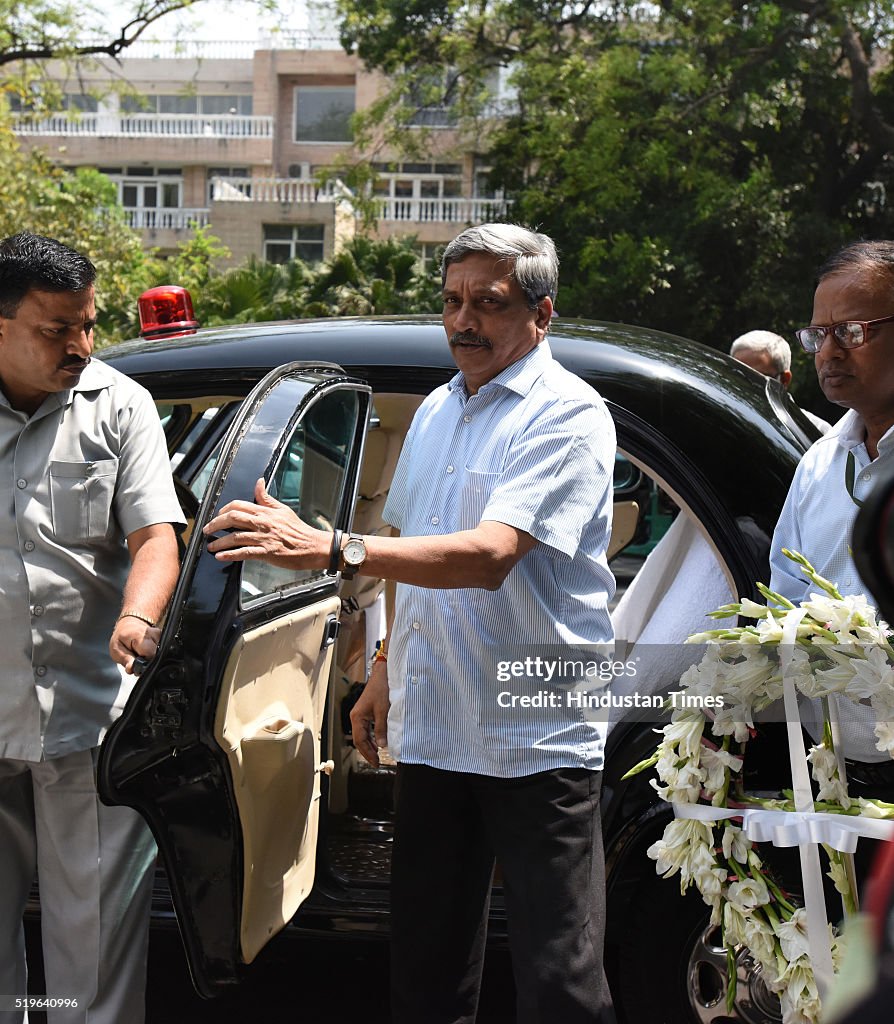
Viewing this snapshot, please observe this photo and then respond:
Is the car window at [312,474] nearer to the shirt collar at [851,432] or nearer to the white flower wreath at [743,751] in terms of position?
the white flower wreath at [743,751]

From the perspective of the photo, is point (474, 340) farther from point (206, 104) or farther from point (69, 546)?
point (206, 104)

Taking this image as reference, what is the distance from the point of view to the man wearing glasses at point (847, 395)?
2.22 m

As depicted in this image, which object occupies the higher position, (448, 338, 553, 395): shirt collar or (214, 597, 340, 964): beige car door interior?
(448, 338, 553, 395): shirt collar

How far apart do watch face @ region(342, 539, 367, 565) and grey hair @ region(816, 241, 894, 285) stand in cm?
100

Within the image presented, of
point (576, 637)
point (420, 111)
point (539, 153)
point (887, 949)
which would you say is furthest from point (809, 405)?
point (887, 949)

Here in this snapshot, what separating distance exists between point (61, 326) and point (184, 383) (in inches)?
26.7

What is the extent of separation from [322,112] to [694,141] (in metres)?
25.2

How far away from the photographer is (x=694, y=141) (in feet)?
48.9

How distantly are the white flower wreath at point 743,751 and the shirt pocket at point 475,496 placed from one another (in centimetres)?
55

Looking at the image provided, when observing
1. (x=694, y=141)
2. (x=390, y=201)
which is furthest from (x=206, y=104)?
(x=694, y=141)

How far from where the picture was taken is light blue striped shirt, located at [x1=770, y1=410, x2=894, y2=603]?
2205mm

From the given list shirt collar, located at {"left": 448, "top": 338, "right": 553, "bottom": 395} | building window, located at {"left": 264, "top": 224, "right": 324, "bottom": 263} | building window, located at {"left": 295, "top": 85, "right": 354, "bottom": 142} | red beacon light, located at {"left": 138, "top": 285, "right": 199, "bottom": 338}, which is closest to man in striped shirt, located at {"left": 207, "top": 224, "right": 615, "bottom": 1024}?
shirt collar, located at {"left": 448, "top": 338, "right": 553, "bottom": 395}

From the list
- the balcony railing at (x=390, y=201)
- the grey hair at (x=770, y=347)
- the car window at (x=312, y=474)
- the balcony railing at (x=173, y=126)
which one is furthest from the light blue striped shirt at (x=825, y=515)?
the balcony railing at (x=173, y=126)

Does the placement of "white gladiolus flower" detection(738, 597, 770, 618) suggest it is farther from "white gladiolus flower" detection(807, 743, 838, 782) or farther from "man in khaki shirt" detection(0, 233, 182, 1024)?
"man in khaki shirt" detection(0, 233, 182, 1024)
